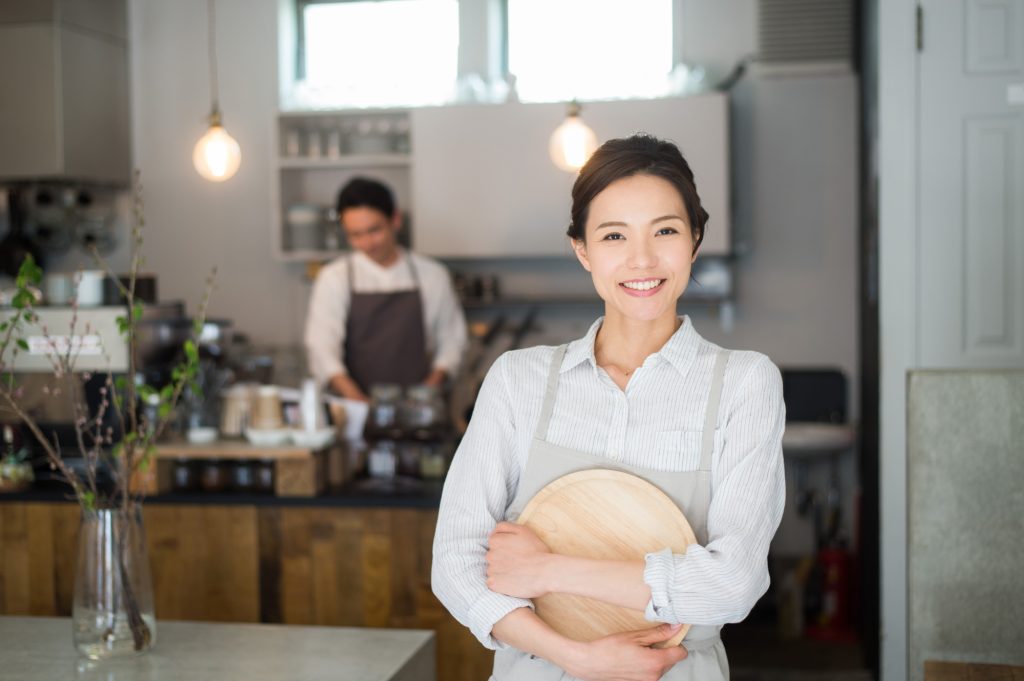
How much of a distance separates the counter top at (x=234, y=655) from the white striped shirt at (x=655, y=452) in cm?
43

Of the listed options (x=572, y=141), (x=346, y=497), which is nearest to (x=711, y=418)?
(x=346, y=497)

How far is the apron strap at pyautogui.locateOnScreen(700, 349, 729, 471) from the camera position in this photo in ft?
5.24

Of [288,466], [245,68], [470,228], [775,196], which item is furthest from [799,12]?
[288,466]

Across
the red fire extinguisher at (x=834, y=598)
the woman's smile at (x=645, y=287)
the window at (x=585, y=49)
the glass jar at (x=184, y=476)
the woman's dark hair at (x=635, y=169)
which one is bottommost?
the red fire extinguisher at (x=834, y=598)

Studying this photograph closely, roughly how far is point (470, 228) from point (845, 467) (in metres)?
2.05

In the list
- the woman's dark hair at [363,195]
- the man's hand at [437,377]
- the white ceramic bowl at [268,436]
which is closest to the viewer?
the white ceramic bowl at [268,436]

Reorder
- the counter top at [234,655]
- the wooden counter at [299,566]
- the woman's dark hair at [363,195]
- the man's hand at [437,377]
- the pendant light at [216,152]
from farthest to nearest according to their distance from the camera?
the man's hand at [437,377]
the woman's dark hair at [363,195]
the pendant light at [216,152]
the wooden counter at [299,566]
the counter top at [234,655]

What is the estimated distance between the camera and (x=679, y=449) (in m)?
1.61

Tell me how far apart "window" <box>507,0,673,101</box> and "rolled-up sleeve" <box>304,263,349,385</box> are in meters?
1.39

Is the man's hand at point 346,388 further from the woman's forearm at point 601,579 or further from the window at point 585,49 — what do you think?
the woman's forearm at point 601,579

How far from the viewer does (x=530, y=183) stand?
489cm

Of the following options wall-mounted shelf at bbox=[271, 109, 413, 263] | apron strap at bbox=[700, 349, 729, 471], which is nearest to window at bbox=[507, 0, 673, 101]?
wall-mounted shelf at bbox=[271, 109, 413, 263]

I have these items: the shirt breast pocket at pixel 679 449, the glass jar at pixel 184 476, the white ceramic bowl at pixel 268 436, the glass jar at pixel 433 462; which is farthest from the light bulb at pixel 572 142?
the shirt breast pocket at pixel 679 449

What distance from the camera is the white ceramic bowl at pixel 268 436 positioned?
3250mm
